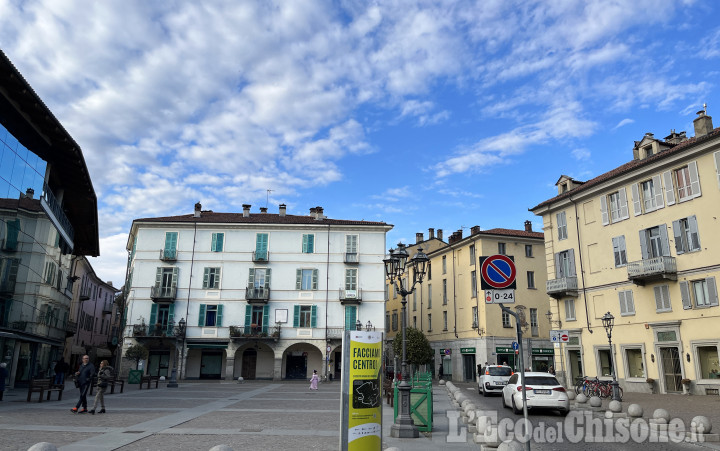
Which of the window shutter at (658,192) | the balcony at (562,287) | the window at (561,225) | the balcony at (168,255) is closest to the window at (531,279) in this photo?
the balcony at (562,287)

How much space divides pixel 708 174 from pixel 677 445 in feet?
60.0

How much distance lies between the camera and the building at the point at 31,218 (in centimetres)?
2036

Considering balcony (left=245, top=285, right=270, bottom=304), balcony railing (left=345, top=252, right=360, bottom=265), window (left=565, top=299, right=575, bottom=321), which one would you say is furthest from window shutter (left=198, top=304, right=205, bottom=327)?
window (left=565, top=299, right=575, bottom=321)

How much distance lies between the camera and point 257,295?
41375mm

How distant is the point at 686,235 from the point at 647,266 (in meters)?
2.31

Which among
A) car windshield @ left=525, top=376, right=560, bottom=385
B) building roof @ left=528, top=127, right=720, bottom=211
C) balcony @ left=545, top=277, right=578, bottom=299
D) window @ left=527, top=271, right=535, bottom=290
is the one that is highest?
building roof @ left=528, top=127, right=720, bottom=211

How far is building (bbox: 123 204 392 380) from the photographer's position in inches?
1612

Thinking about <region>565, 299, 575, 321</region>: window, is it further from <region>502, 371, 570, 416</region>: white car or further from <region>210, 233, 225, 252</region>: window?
<region>210, 233, 225, 252</region>: window

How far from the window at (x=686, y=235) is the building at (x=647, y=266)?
5 cm

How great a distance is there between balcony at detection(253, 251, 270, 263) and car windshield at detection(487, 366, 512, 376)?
22273mm

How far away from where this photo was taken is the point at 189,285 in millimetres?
41625

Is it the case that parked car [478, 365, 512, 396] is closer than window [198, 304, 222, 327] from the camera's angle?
Yes

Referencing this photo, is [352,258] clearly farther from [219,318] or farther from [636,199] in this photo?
[636,199]

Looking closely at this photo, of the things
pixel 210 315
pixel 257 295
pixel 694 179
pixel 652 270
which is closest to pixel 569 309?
pixel 652 270
